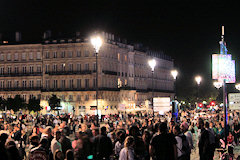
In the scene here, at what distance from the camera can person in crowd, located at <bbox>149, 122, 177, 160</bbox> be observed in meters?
10.8

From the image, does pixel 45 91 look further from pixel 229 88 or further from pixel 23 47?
pixel 229 88

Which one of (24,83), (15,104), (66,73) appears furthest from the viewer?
(24,83)

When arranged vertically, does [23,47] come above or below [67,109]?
above

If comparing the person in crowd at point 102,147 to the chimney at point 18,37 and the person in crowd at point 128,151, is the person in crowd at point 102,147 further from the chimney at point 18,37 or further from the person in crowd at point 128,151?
the chimney at point 18,37

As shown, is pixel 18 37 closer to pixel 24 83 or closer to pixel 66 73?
pixel 24 83

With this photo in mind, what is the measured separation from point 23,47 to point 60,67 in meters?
7.67

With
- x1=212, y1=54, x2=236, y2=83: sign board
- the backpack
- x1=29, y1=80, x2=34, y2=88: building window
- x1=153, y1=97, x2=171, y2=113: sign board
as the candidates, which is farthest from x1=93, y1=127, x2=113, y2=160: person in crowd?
x1=29, y1=80, x2=34, y2=88: building window

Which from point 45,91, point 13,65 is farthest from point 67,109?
point 13,65

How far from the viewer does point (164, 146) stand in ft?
35.4

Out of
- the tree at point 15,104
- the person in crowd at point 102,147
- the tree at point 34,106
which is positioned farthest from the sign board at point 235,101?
the tree at point 15,104

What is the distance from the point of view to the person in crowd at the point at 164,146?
35.3 ft

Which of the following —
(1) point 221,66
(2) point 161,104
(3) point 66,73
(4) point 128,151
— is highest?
(3) point 66,73

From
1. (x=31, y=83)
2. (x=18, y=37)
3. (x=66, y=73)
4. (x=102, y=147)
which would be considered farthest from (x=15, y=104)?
(x=102, y=147)

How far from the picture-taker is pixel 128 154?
35.1ft
